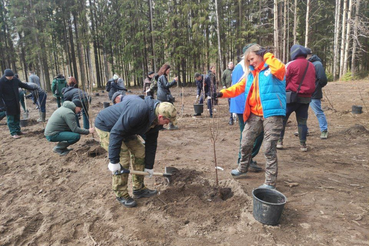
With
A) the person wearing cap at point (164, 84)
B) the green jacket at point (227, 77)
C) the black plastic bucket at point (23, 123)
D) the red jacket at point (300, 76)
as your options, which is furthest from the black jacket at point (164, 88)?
the black plastic bucket at point (23, 123)

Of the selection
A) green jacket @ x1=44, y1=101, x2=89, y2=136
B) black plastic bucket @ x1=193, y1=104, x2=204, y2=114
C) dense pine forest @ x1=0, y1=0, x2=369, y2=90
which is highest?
dense pine forest @ x1=0, y1=0, x2=369, y2=90

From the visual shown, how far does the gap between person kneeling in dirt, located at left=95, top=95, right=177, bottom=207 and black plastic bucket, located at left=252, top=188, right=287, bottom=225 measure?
1.26 meters

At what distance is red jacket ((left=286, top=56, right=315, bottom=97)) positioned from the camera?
422 cm

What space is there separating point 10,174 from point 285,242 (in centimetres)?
477

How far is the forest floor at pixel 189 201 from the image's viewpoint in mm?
2461

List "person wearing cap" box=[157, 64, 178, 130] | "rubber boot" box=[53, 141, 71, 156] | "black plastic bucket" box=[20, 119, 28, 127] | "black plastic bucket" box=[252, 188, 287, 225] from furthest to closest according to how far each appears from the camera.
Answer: "black plastic bucket" box=[20, 119, 28, 127]
"person wearing cap" box=[157, 64, 178, 130]
"rubber boot" box=[53, 141, 71, 156]
"black plastic bucket" box=[252, 188, 287, 225]

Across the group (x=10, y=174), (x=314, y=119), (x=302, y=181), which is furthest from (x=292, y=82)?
(x=10, y=174)

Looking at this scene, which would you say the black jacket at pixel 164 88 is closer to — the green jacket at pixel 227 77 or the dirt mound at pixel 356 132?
the green jacket at pixel 227 77

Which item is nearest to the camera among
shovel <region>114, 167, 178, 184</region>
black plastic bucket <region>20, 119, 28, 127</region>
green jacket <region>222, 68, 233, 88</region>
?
shovel <region>114, 167, 178, 184</region>

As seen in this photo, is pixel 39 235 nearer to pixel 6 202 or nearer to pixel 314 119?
pixel 6 202

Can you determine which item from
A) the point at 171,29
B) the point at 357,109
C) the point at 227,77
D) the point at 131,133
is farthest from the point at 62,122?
the point at 171,29

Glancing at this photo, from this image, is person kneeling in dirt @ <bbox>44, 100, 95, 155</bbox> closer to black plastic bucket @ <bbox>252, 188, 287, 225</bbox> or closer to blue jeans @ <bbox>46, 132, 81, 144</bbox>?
blue jeans @ <bbox>46, 132, 81, 144</bbox>

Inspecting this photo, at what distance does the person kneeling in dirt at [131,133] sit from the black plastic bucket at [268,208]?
126 cm

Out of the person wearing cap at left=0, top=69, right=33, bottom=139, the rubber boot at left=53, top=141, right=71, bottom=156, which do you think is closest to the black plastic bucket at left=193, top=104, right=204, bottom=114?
the rubber boot at left=53, top=141, right=71, bottom=156
